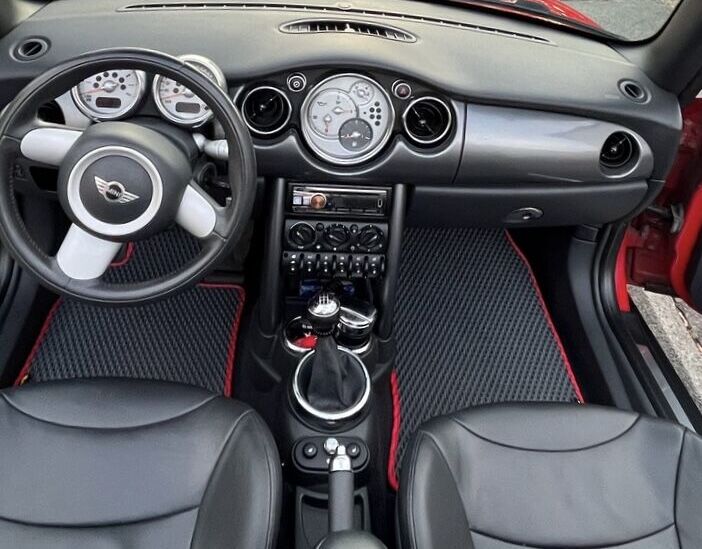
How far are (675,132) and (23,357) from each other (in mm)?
1593

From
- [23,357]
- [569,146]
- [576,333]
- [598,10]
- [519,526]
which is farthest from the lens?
[598,10]

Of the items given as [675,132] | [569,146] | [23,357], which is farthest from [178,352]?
[675,132]

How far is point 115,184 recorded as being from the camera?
3.22 ft

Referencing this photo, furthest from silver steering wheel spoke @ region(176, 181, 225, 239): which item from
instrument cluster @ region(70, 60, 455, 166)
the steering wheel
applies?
instrument cluster @ region(70, 60, 455, 166)

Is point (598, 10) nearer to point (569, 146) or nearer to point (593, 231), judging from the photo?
point (593, 231)

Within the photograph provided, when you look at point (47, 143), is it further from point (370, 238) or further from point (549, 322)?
point (549, 322)

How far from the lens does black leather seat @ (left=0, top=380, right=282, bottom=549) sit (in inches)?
43.2

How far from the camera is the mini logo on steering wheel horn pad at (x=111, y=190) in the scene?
0.98 metres

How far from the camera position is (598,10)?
2.38m

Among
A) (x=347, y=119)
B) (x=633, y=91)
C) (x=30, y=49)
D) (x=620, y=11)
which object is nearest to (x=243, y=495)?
(x=347, y=119)

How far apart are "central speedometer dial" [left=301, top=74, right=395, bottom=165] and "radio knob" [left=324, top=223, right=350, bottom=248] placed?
18 centimetres

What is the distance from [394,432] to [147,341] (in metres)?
0.69

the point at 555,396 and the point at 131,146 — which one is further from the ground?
the point at 131,146

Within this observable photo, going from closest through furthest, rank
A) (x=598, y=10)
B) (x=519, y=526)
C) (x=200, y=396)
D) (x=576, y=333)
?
(x=519, y=526)
(x=200, y=396)
(x=576, y=333)
(x=598, y=10)
